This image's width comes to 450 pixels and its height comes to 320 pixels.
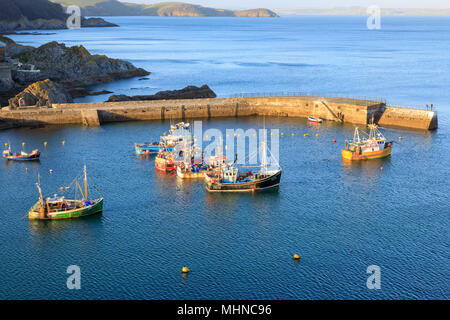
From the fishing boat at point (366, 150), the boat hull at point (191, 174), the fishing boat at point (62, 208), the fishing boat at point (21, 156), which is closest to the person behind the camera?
the fishing boat at point (62, 208)

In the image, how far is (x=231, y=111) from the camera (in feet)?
Answer: 356

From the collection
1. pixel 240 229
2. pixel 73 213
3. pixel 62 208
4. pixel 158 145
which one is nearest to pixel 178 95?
pixel 158 145

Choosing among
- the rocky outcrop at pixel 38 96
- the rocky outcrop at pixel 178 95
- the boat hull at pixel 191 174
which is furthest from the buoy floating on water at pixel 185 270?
the rocky outcrop at pixel 178 95

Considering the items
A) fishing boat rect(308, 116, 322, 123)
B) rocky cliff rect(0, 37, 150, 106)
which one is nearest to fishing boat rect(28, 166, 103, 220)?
fishing boat rect(308, 116, 322, 123)

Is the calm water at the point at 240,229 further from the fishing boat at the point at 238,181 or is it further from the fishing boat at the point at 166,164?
the fishing boat at the point at 166,164

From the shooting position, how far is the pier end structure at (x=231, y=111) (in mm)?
98000

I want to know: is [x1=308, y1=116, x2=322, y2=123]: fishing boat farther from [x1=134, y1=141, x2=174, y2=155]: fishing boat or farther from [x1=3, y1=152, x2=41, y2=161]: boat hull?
[x1=3, y1=152, x2=41, y2=161]: boat hull

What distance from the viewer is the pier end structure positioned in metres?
98.0

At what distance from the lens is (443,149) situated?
275 feet

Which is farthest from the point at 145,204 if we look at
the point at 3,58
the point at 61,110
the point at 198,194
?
the point at 3,58

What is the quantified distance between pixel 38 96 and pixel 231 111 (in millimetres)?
39479

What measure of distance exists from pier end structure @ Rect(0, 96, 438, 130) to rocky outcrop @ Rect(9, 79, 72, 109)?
10.6 ft

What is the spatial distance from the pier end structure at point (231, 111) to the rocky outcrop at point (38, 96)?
A: 3.23 meters

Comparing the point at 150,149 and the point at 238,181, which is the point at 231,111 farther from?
the point at 238,181
